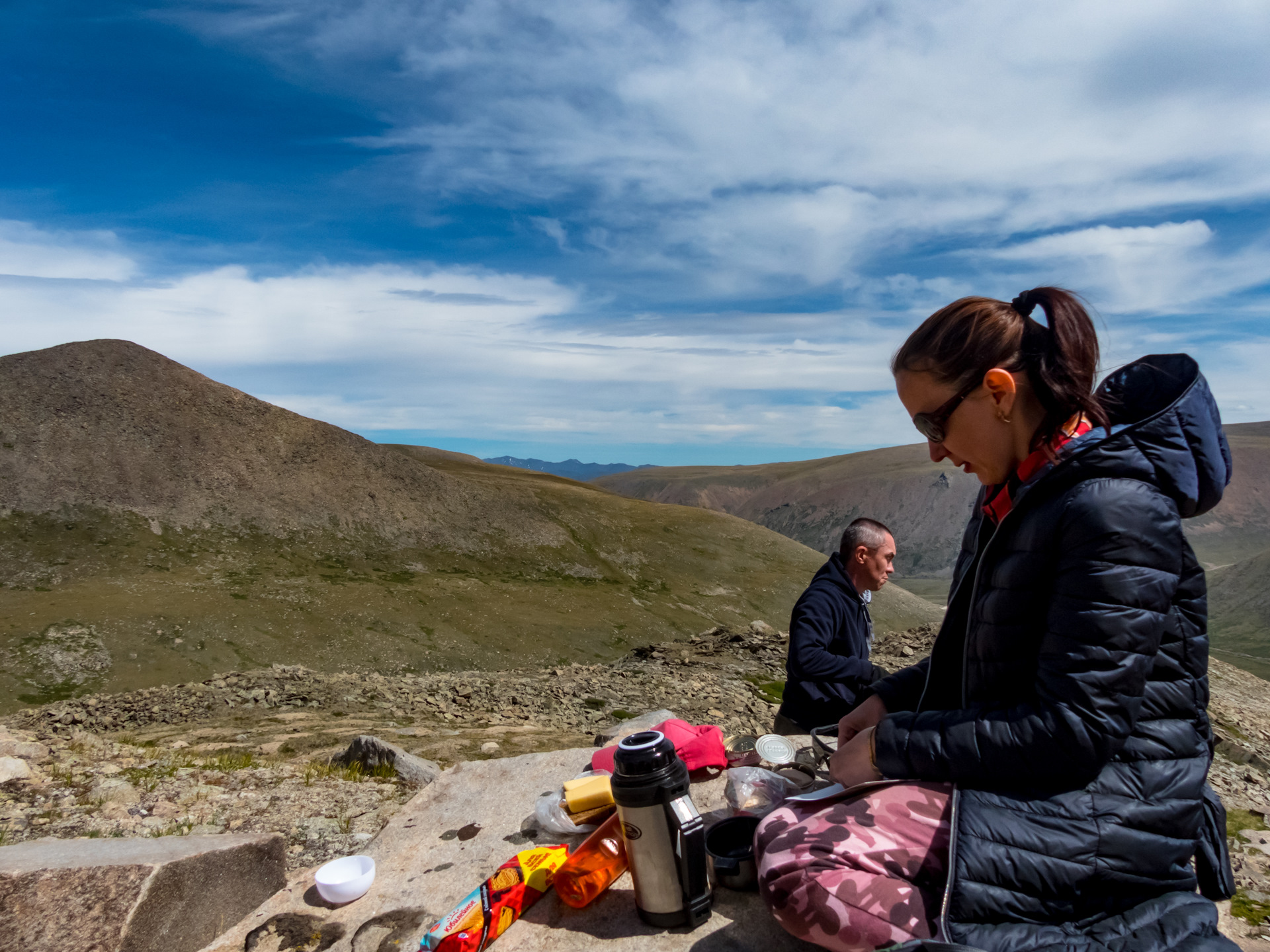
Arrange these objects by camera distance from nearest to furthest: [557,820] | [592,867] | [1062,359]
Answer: [1062,359], [592,867], [557,820]

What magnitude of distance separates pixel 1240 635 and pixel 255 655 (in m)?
48.5

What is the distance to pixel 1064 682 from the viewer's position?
2514 millimetres

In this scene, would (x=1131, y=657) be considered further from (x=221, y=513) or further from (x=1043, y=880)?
(x=221, y=513)

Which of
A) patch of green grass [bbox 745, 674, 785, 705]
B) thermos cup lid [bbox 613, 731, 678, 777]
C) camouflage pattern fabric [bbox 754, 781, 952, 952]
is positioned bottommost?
patch of green grass [bbox 745, 674, 785, 705]

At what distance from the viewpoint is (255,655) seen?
18047 mm

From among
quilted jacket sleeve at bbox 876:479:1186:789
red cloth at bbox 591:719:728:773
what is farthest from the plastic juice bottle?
quilted jacket sleeve at bbox 876:479:1186:789

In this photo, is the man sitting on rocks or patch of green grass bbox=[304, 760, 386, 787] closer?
the man sitting on rocks

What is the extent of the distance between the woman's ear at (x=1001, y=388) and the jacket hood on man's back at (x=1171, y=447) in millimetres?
253

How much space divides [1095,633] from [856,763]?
1.03 meters

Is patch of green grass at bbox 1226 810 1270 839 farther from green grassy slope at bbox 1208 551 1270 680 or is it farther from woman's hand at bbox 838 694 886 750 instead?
green grassy slope at bbox 1208 551 1270 680

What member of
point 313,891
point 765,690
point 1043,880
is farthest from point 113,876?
point 765,690

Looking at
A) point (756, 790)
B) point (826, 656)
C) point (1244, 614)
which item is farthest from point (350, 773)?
point (1244, 614)

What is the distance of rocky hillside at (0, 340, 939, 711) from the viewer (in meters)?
18.2

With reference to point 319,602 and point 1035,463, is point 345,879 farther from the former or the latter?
point 319,602
